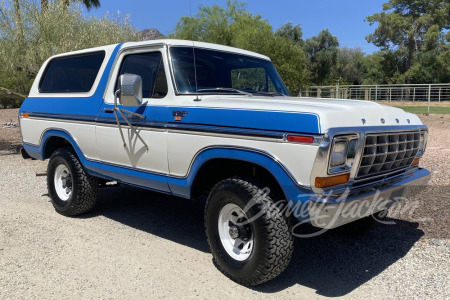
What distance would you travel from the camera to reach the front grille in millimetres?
3256

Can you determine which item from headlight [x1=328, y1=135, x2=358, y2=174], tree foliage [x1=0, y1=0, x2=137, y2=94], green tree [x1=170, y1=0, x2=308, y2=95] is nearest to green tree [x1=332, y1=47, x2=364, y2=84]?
green tree [x1=170, y1=0, x2=308, y2=95]

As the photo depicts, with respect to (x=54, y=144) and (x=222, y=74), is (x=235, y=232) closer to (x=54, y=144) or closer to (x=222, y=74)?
(x=222, y=74)

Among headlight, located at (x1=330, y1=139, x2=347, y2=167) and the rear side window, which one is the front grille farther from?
the rear side window

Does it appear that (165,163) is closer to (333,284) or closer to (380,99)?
(333,284)

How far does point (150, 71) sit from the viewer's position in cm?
424

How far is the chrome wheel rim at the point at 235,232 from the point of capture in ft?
11.5

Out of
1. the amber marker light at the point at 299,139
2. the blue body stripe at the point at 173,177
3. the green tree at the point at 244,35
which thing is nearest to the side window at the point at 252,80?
the blue body stripe at the point at 173,177

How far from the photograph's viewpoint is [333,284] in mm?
3539

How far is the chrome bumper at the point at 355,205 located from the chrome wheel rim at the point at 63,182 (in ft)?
11.7

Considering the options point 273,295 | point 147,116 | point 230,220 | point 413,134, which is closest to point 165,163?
point 147,116

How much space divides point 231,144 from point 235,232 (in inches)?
30.6

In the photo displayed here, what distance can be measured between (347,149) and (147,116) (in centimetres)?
198

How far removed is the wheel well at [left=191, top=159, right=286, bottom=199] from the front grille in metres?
0.72

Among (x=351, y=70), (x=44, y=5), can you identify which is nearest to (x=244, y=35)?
(x=44, y=5)
